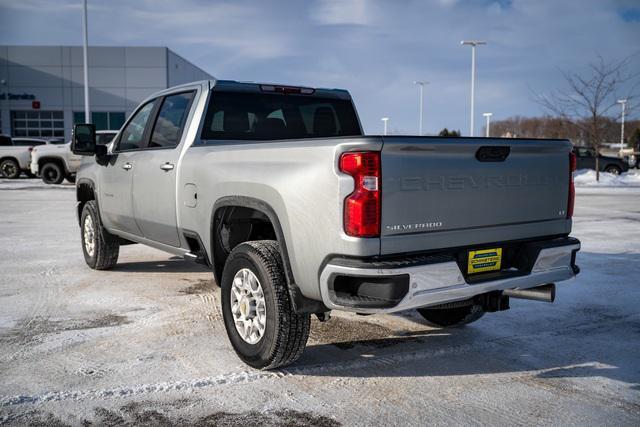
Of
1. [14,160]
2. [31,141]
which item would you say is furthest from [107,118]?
[14,160]

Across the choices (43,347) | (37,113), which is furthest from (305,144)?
(37,113)

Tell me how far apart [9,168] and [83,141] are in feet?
67.5

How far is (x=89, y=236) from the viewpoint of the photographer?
23.3 ft

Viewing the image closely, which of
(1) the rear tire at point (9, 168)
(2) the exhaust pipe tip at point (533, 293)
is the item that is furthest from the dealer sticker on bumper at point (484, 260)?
(1) the rear tire at point (9, 168)

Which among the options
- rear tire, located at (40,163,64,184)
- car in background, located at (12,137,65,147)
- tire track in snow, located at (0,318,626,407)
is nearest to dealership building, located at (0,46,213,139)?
car in background, located at (12,137,65,147)

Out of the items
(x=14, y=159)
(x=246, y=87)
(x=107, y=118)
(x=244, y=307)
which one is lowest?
(x=244, y=307)

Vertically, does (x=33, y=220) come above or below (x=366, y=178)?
below

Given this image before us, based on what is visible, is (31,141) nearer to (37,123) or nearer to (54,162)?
(54,162)

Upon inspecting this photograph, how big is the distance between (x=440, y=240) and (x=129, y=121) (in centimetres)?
393

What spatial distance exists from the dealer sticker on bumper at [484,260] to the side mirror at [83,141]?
412 centimetres

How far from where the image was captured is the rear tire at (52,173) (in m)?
21.0

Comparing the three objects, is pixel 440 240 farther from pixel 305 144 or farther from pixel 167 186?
pixel 167 186

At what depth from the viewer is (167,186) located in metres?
5.02

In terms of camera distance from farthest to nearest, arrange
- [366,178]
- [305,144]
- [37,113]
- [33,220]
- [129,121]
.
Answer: [37,113]
[33,220]
[129,121]
[305,144]
[366,178]
